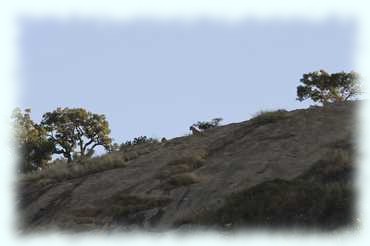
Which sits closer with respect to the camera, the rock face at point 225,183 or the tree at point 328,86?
the rock face at point 225,183

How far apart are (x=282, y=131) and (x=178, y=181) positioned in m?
5.26

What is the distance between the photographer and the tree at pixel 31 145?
4762cm

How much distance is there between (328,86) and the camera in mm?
50906

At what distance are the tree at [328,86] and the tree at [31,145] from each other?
58.5 feet

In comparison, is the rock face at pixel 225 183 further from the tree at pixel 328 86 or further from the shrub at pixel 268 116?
the tree at pixel 328 86

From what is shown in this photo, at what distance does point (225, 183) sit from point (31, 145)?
2912 cm

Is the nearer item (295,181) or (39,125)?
(295,181)

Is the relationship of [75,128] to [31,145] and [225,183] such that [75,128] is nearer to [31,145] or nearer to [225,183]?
[31,145]

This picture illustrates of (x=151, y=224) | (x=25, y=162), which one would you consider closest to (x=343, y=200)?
(x=151, y=224)

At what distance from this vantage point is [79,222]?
2162 cm

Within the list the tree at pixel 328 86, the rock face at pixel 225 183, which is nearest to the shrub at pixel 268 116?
the rock face at pixel 225 183

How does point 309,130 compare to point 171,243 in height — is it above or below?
above

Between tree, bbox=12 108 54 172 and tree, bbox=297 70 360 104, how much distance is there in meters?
17.8

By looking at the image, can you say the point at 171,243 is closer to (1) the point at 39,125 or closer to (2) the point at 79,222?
(2) the point at 79,222
